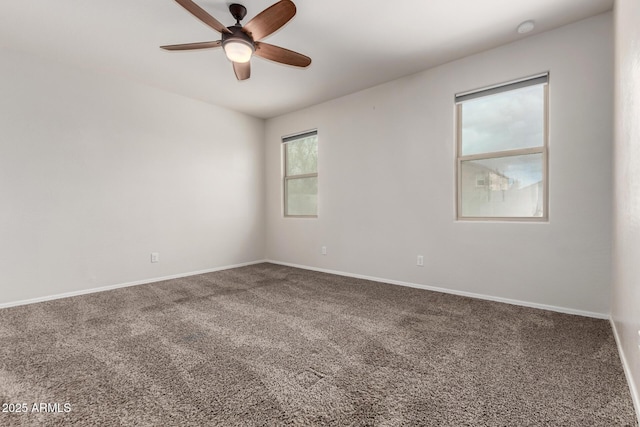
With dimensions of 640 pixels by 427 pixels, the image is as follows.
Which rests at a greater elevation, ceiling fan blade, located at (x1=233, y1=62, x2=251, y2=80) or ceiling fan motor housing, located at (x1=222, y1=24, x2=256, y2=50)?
ceiling fan motor housing, located at (x1=222, y1=24, x2=256, y2=50)

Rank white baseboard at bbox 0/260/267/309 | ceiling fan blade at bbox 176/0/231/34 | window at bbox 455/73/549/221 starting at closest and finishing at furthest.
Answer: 1. ceiling fan blade at bbox 176/0/231/34
2. window at bbox 455/73/549/221
3. white baseboard at bbox 0/260/267/309

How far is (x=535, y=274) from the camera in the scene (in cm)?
283

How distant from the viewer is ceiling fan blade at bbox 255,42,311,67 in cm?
249

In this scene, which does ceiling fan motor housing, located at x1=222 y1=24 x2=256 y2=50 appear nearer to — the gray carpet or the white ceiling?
the white ceiling

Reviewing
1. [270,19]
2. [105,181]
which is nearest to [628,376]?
[270,19]

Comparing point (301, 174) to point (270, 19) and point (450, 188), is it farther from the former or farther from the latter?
point (270, 19)

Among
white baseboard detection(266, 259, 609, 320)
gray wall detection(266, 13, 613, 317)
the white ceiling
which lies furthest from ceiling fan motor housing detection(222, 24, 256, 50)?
white baseboard detection(266, 259, 609, 320)

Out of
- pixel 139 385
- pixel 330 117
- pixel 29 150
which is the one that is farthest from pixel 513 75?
pixel 29 150

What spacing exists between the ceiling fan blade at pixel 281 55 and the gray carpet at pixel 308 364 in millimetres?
2263

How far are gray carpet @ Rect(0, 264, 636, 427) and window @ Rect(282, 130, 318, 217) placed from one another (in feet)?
7.20

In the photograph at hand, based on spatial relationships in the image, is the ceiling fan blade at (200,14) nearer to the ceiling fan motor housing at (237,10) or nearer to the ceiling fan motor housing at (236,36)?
the ceiling fan motor housing at (236,36)

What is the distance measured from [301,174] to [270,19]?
2988 mm

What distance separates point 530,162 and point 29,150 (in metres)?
5.04

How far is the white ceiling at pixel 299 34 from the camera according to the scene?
2395mm
